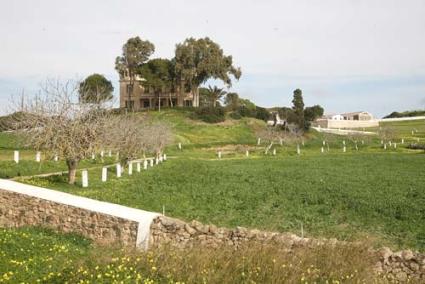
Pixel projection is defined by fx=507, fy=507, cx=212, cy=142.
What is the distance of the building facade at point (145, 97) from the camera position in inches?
4043

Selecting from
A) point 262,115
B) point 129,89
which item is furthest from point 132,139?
point 129,89

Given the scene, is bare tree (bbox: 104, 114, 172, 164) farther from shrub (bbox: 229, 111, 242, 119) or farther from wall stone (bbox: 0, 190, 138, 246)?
shrub (bbox: 229, 111, 242, 119)

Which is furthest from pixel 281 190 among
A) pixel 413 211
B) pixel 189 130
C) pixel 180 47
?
pixel 180 47


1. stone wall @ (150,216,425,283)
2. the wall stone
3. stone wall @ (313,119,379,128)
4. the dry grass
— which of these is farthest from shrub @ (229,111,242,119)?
the dry grass

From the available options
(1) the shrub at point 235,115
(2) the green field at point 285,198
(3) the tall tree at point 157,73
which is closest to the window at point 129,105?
(3) the tall tree at point 157,73

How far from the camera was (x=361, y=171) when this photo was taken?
34.0 m

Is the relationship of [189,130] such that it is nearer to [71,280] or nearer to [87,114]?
[87,114]

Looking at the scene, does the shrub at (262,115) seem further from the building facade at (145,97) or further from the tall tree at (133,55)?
the tall tree at (133,55)

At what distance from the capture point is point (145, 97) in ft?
346

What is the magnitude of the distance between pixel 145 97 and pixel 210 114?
25.3m

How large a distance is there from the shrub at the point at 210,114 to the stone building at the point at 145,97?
644 inches

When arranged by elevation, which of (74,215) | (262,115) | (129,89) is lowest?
(74,215)

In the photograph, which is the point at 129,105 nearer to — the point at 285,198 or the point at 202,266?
the point at 285,198

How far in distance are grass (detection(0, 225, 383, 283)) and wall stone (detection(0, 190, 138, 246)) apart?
79.8 inches
